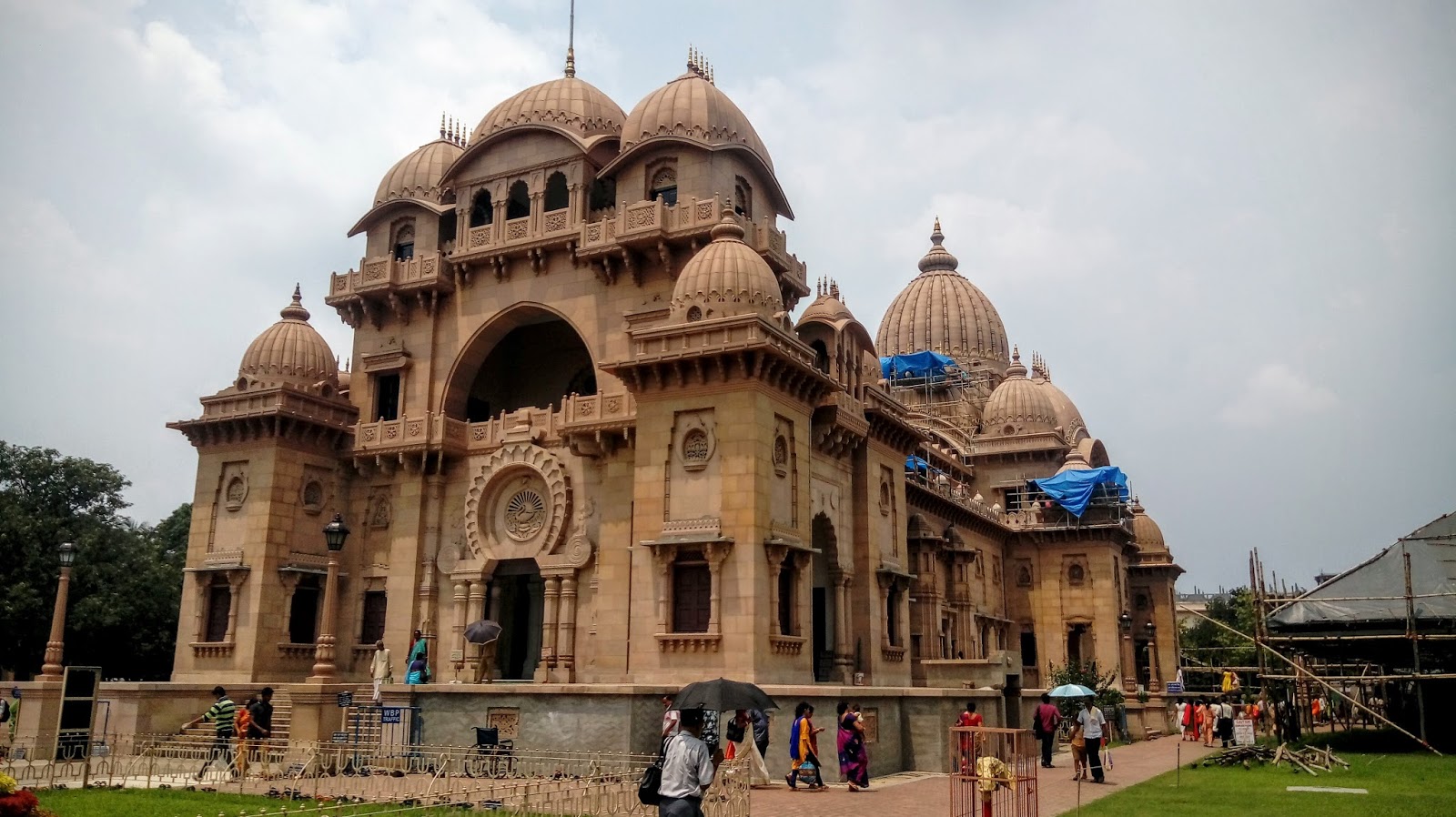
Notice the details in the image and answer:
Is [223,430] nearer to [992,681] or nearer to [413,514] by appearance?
[413,514]

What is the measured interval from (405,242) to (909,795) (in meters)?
23.6

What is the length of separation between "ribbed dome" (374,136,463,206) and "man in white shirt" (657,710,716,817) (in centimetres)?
2764

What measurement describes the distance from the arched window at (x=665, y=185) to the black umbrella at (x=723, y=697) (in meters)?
16.7

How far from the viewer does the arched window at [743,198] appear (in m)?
31.5

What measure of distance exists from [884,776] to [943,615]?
1942cm

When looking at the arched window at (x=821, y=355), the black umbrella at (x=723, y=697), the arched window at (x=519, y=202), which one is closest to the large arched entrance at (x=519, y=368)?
the arched window at (x=519, y=202)

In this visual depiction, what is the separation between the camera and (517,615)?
32.4m

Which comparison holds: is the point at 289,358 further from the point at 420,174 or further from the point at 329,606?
the point at 329,606

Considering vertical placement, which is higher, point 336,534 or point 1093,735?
point 336,534

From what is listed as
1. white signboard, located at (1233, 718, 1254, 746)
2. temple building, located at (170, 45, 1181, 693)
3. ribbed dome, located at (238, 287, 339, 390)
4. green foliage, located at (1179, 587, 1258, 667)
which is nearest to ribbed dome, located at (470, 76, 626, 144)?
temple building, located at (170, 45, 1181, 693)

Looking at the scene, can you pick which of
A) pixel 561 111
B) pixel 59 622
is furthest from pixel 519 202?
pixel 59 622

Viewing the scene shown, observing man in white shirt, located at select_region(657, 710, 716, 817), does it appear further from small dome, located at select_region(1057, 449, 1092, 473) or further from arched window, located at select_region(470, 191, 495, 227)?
small dome, located at select_region(1057, 449, 1092, 473)

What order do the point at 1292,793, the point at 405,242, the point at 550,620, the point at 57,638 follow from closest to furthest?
the point at 1292,793
the point at 57,638
the point at 550,620
the point at 405,242

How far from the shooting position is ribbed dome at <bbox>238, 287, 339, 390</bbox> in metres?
33.2
